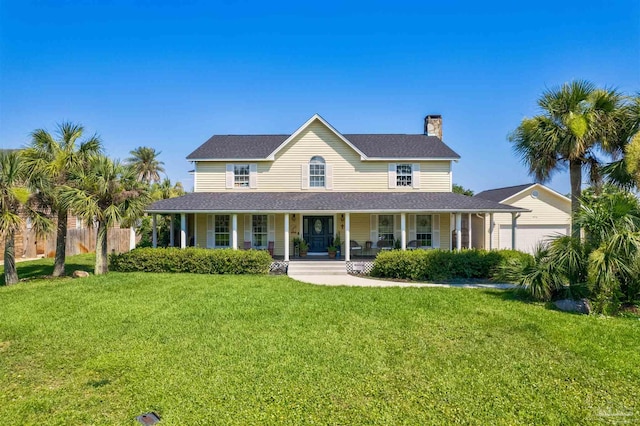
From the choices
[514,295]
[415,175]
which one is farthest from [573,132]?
[415,175]

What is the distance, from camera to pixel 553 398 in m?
4.50

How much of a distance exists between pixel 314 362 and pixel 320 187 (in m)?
13.8

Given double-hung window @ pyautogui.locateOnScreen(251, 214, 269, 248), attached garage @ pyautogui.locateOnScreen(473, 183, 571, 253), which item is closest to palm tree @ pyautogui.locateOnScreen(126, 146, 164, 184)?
double-hung window @ pyautogui.locateOnScreen(251, 214, 269, 248)

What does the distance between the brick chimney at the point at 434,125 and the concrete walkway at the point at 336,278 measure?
37.8 feet

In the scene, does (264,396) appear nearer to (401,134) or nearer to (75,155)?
(75,155)

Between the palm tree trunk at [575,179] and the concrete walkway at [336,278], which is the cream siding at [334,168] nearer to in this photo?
the concrete walkway at [336,278]

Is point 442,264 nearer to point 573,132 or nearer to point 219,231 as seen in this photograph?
point 573,132

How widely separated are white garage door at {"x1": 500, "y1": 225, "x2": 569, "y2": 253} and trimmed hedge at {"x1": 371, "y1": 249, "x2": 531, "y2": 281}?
8537 mm

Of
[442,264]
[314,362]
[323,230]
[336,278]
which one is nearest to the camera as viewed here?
[314,362]

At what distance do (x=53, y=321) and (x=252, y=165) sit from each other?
1240 cm

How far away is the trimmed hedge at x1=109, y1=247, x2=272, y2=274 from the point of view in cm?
1465

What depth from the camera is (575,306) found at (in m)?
8.49

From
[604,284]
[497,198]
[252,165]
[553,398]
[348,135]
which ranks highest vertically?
[348,135]

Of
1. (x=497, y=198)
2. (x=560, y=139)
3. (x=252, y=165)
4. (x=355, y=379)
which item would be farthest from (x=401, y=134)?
(x=355, y=379)
